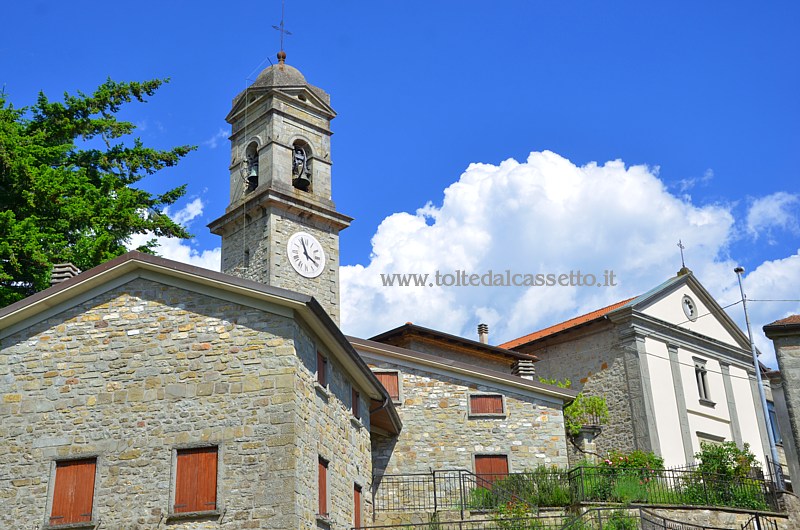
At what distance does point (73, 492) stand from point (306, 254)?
15.7 m

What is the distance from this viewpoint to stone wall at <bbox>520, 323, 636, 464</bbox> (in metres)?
30.3

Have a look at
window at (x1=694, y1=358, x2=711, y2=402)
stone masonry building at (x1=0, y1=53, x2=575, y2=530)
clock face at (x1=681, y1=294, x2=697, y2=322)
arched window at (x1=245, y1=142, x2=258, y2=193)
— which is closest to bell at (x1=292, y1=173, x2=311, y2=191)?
arched window at (x1=245, y1=142, x2=258, y2=193)

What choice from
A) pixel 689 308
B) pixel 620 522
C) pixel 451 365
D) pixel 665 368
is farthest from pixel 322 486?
pixel 689 308

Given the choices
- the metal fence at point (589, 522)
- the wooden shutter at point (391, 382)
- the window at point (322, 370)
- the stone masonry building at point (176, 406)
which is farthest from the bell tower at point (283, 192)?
the metal fence at point (589, 522)

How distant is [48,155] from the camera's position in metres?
25.9

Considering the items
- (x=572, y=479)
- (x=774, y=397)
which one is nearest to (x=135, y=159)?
(x=572, y=479)

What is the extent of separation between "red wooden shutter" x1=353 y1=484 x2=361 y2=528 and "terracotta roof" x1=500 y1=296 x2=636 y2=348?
1506cm

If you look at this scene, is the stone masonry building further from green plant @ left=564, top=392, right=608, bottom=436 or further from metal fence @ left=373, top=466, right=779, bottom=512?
green plant @ left=564, top=392, right=608, bottom=436

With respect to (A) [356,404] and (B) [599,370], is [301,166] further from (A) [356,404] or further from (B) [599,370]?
(A) [356,404]

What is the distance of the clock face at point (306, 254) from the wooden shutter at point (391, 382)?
6569 millimetres

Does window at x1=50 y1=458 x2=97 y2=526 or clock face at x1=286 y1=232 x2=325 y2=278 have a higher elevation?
clock face at x1=286 y1=232 x2=325 y2=278

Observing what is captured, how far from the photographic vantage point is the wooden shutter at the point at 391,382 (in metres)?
24.3

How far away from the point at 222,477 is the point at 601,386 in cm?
1936

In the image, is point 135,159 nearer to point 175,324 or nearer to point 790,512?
point 175,324
